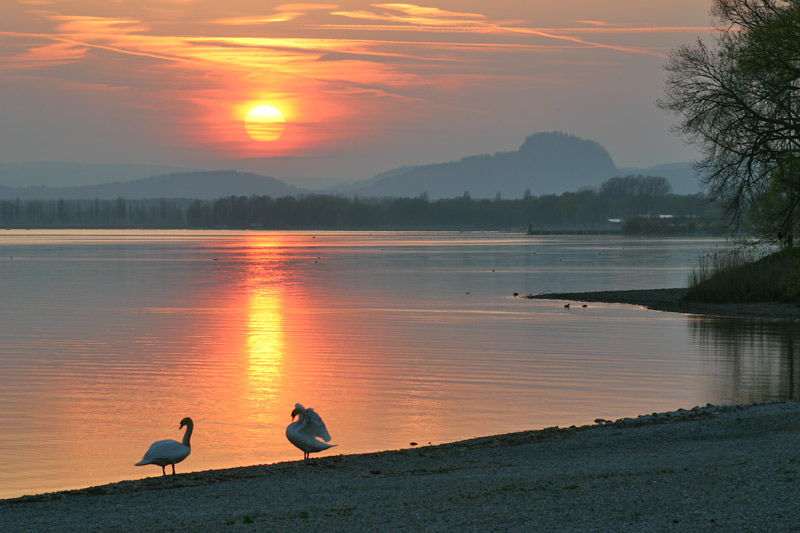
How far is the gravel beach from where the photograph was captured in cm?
1085

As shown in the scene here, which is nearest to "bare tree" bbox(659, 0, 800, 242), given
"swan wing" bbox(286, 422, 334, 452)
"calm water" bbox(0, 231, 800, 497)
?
"calm water" bbox(0, 231, 800, 497)

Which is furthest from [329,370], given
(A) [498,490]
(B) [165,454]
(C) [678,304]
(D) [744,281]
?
(D) [744,281]

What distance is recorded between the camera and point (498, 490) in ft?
41.1

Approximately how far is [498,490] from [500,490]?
0.03 m

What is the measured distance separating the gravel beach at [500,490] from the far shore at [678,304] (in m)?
27.8

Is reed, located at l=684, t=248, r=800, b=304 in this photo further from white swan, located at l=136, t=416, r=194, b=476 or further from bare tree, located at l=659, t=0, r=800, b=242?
white swan, located at l=136, t=416, r=194, b=476

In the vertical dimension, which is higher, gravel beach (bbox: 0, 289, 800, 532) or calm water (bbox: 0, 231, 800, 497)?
gravel beach (bbox: 0, 289, 800, 532)

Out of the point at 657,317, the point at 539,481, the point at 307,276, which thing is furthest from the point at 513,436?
the point at 307,276

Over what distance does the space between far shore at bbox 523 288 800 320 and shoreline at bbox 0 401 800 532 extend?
91.2ft

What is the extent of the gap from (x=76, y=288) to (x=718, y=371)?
4726 centimetres

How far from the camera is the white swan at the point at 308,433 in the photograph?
15922 mm

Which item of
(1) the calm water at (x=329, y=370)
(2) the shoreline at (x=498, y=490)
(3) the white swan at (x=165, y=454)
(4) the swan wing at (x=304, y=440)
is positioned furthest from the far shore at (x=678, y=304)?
(3) the white swan at (x=165, y=454)

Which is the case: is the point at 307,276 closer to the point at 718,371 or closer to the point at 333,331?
the point at 333,331

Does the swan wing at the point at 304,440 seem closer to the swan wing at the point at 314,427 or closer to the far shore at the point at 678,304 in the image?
the swan wing at the point at 314,427
